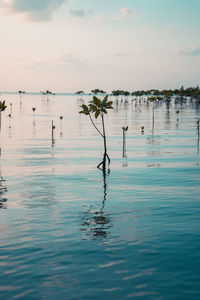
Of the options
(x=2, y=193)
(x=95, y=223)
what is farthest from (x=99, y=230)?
(x=2, y=193)

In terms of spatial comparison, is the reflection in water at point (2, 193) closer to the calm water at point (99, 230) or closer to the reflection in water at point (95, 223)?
the calm water at point (99, 230)

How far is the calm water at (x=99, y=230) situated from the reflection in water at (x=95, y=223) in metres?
0.05

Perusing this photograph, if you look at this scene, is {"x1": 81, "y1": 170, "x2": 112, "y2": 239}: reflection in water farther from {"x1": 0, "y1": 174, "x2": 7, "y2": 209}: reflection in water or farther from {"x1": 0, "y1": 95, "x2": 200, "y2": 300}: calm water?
{"x1": 0, "y1": 174, "x2": 7, "y2": 209}: reflection in water

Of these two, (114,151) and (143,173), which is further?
(114,151)

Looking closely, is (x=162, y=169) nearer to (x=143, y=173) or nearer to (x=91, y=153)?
(x=143, y=173)

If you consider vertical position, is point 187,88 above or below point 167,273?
above

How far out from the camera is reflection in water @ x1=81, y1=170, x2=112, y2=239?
592 inches

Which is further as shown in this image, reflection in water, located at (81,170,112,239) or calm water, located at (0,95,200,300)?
reflection in water, located at (81,170,112,239)

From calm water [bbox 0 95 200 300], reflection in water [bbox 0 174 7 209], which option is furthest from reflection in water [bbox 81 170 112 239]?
reflection in water [bbox 0 174 7 209]

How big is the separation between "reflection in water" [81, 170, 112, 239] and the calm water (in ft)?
0.15

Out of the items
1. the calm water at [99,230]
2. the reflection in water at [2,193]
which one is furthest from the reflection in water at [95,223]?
the reflection in water at [2,193]

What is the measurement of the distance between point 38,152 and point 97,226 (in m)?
27.5

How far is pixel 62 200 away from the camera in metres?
21.0

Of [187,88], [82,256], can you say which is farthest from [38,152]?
[187,88]
